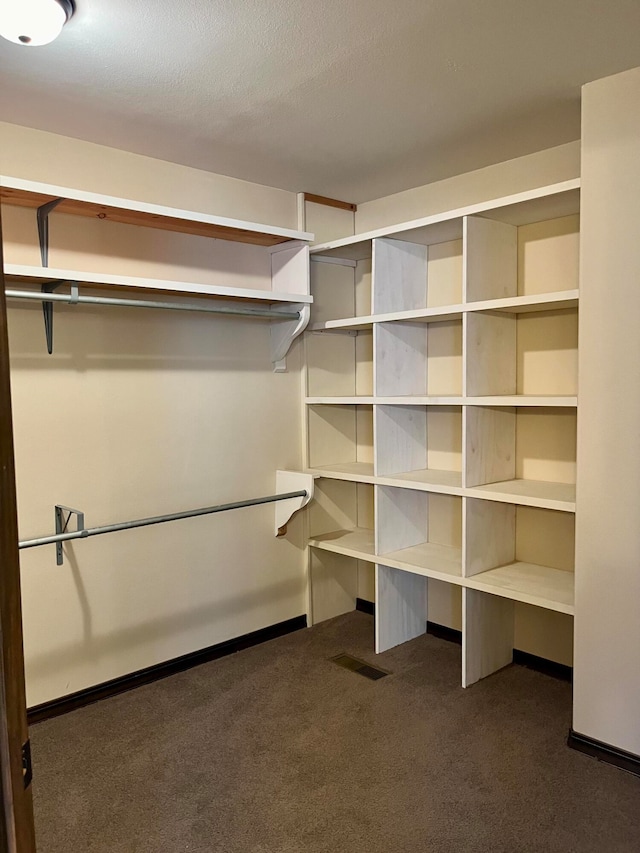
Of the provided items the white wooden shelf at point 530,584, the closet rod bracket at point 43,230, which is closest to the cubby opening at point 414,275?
the white wooden shelf at point 530,584

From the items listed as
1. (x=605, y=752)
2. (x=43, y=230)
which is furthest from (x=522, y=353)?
(x=43, y=230)

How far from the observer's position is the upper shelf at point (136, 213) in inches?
87.8

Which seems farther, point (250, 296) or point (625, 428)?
point (250, 296)

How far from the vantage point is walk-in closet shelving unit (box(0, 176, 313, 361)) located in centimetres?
233

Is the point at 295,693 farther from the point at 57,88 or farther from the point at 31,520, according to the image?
the point at 57,88

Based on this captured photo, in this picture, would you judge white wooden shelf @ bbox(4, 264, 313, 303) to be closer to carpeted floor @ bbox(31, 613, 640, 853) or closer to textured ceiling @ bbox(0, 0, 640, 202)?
textured ceiling @ bbox(0, 0, 640, 202)

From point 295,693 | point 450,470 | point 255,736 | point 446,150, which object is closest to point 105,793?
point 255,736

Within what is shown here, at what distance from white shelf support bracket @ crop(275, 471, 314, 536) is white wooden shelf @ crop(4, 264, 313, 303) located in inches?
35.5

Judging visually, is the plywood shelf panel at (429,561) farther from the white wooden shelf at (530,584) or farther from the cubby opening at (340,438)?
the cubby opening at (340,438)

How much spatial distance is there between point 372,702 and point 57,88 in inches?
104

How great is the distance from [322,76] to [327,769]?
2.37 metres

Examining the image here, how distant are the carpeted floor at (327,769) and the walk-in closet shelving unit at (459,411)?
0.34 meters

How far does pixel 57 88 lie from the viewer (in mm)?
2150

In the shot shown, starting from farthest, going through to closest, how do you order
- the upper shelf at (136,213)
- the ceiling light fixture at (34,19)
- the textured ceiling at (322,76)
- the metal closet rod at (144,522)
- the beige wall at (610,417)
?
1. the metal closet rod at (144,522)
2. the upper shelf at (136,213)
3. the beige wall at (610,417)
4. the textured ceiling at (322,76)
5. the ceiling light fixture at (34,19)
